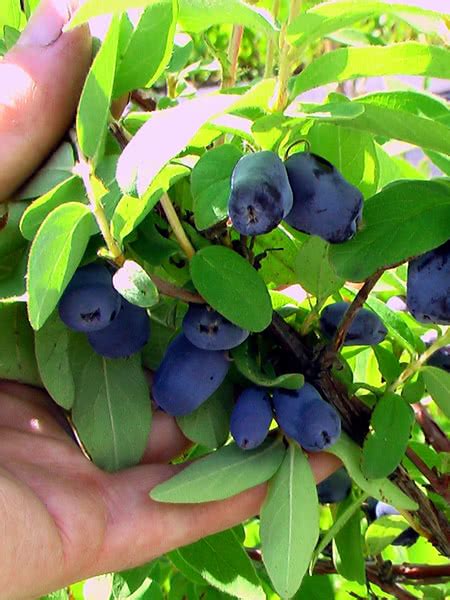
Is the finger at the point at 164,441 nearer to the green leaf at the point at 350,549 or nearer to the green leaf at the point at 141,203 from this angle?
the green leaf at the point at 350,549

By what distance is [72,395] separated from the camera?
26.3 inches

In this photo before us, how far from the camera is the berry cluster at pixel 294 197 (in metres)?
0.46

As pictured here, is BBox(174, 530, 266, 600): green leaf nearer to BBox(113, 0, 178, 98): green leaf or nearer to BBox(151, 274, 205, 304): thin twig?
BBox(151, 274, 205, 304): thin twig

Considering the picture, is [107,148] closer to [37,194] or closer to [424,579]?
[37,194]

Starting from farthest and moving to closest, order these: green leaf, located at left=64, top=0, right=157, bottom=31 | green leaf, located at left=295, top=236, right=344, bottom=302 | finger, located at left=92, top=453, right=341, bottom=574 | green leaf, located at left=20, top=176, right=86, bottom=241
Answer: finger, located at left=92, top=453, right=341, bottom=574 < green leaf, located at left=295, top=236, right=344, bottom=302 < green leaf, located at left=20, top=176, right=86, bottom=241 < green leaf, located at left=64, top=0, right=157, bottom=31

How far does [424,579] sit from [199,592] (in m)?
Answer: 0.28

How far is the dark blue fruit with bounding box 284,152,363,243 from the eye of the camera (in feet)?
1.65

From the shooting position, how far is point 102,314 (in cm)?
56

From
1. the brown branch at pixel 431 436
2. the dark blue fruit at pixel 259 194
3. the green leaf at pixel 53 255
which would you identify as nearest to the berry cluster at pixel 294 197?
the dark blue fruit at pixel 259 194

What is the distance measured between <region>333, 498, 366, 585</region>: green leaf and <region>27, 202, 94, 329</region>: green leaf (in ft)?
1.50

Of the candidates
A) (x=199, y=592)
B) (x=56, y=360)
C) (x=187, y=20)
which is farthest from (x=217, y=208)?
(x=199, y=592)

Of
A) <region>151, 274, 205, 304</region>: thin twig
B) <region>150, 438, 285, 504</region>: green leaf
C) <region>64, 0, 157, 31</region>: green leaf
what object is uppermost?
<region>64, 0, 157, 31</region>: green leaf

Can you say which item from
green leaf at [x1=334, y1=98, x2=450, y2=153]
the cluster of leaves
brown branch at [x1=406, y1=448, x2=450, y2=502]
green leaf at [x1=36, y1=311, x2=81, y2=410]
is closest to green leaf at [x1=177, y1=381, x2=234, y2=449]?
the cluster of leaves

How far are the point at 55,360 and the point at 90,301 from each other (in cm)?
12
